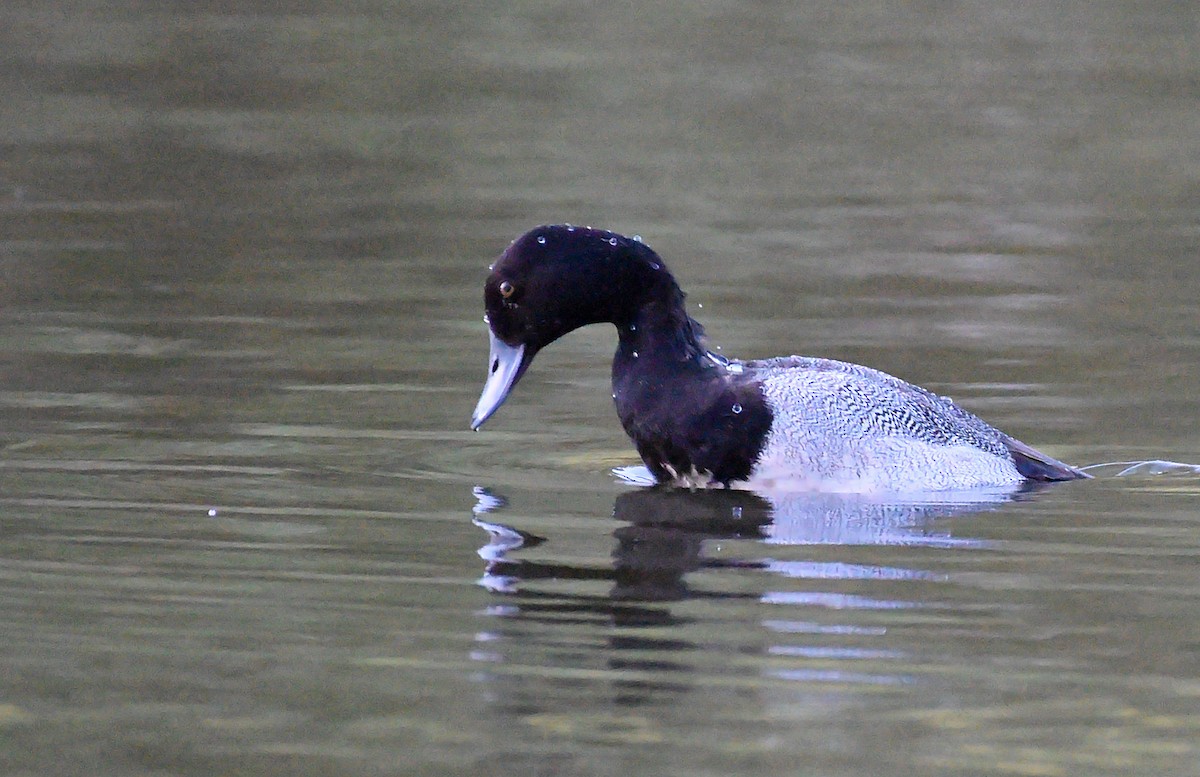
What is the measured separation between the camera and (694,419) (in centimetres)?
870

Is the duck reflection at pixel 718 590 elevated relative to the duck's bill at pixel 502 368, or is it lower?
lower

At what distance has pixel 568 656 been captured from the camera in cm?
632

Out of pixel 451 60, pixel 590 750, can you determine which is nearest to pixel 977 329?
pixel 590 750

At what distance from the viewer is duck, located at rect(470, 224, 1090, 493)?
8.68 m

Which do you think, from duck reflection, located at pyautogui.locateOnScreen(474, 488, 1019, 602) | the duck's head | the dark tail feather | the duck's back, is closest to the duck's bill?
the duck's head

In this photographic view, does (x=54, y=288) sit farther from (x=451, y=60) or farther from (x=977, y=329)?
(x=451, y=60)

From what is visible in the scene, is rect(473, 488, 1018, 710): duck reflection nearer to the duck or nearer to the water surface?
the water surface

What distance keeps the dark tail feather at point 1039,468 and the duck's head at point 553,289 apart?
1.59 metres

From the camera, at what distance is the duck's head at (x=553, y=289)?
8.91 meters

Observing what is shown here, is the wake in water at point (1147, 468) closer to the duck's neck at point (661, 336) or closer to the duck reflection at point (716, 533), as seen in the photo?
the duck reflection at point (716, 533)

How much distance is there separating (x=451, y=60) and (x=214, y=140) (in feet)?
14.2

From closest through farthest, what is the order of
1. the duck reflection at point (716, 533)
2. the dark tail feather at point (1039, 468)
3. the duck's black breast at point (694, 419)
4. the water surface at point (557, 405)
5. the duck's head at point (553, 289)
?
the water surface at point (557, 405) < the duck reflection at point (716, 533) < the duck's black breast at point (694, 419) < the duck's head at point (553, 289) < the dark tail feather at point (1039, 468)

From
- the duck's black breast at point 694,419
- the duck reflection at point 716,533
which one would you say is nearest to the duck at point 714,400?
the duck's black breast at point 694,419

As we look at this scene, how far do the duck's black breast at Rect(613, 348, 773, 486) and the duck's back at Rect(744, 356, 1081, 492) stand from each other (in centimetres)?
7
